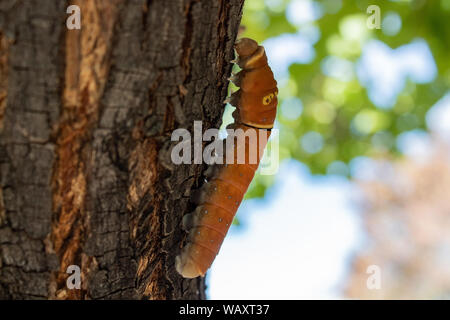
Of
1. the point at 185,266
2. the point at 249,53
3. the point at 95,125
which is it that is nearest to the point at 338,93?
the point at 249,53

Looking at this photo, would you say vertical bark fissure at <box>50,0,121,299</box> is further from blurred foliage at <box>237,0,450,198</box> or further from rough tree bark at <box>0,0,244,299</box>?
blurred foliage at <box>237,0,450,198</box>

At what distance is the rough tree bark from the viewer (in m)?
1.33

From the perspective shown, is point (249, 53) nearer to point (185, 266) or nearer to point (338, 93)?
point (185, 266)

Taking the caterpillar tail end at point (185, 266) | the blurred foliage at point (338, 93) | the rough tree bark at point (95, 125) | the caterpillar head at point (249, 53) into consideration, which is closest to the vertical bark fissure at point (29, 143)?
the rough tree bark at point (95, 125)

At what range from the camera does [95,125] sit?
1431 mm

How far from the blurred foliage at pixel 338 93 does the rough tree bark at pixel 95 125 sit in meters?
2.21

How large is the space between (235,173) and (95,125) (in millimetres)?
807

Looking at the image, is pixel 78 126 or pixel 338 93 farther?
pixel 338 93

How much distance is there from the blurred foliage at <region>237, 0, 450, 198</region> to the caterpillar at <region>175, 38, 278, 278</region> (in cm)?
181

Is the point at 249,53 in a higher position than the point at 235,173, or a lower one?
higher

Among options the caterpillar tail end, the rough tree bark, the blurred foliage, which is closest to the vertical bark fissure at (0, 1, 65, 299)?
the rough tree bark

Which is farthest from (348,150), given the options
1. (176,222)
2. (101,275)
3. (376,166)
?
(376,166)

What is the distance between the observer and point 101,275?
1.63m

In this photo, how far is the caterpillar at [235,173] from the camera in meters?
1.96
